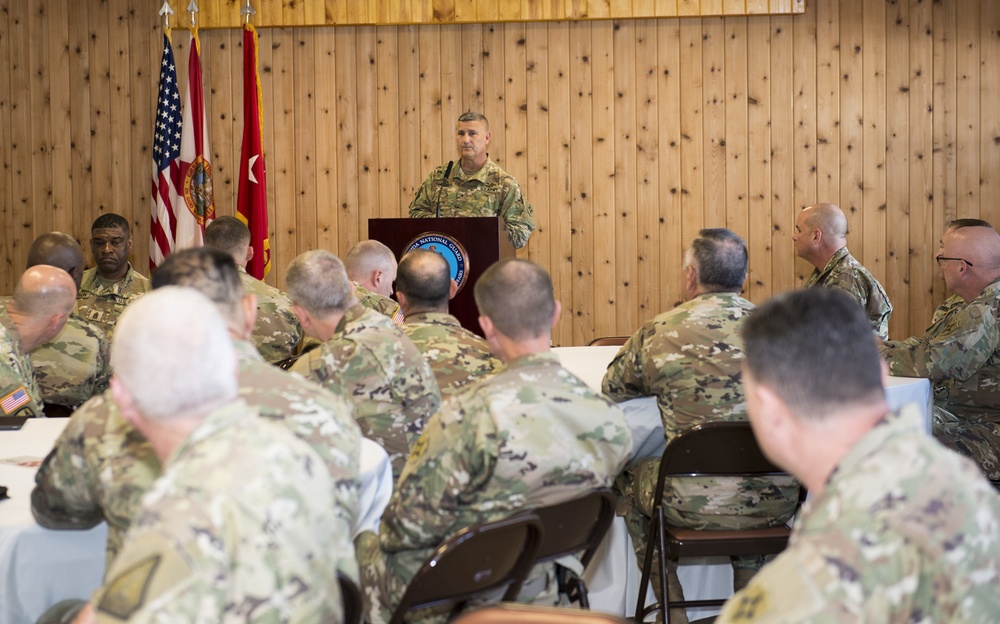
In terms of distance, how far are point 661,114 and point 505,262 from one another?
4883 millimetres

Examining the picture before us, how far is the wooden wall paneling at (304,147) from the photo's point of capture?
7.52 metres

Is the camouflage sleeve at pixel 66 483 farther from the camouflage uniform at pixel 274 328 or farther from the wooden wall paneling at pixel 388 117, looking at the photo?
the wooden wall paneling at pixel 388 117

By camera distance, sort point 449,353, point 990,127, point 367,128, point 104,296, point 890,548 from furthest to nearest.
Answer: point 367,128 < point 990,127 < point 104,296 < point 449,353 < point 890,548

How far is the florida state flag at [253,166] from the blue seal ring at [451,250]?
146 centimetres

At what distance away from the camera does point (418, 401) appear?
3158 mm

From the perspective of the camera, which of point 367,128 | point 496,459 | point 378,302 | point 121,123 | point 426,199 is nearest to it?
point 496,459

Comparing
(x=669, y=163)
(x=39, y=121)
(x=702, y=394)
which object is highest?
(x=39, y=121)

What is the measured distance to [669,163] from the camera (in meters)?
7.35

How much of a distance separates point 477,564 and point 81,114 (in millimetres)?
6449

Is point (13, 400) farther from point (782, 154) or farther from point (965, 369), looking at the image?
point (782, 154)

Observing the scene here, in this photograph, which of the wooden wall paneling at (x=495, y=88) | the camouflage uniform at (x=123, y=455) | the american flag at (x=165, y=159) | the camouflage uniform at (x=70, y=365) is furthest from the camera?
the wooden wall paneling at (x=495, y=88)

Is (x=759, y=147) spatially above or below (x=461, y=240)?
above

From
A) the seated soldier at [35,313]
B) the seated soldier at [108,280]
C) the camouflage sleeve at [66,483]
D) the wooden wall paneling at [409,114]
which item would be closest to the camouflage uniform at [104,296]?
the seated soldier at [108,280]

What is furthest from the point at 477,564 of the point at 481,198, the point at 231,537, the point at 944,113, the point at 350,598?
the point at 944,113
